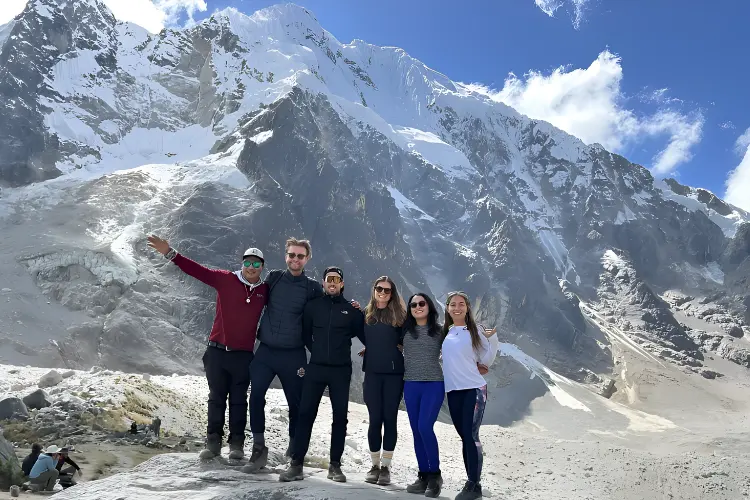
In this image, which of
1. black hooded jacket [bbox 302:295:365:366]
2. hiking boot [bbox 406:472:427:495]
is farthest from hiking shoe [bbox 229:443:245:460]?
hiking boot [bbox 406:472:427:495]

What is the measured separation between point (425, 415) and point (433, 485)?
2.79ft

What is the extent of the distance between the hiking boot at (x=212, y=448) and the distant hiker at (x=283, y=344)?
0.52 meters

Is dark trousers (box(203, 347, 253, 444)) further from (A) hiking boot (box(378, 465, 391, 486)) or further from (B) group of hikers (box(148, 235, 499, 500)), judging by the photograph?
(A) hiking boot (box(378, 465, 391, 486))

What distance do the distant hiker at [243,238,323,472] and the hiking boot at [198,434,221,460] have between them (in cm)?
52

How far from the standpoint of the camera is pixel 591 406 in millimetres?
98375

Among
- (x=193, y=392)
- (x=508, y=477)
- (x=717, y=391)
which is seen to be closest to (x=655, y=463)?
(x=508, y=477)

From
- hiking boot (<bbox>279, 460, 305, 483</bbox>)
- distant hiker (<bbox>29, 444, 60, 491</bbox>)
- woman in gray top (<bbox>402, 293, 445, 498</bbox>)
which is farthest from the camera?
distant hiker (<bbox>29, 444, 60, 491</bbox>)

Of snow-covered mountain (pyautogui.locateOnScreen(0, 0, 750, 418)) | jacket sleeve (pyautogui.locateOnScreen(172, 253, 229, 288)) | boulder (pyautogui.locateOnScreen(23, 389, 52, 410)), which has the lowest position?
boulder (pyautogui.locateOnScreen(23, 389, 52, 410))

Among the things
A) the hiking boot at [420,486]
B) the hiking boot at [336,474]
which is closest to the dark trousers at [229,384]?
the hiking boot at [336,474]

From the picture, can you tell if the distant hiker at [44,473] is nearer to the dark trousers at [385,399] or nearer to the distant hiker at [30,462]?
the distant hiker at [30,462]

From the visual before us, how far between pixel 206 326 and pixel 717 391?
11142cm

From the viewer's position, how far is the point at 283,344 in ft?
24.3

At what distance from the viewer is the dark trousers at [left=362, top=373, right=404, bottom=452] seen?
24.5 ft

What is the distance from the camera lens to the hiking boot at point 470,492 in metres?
6.85
